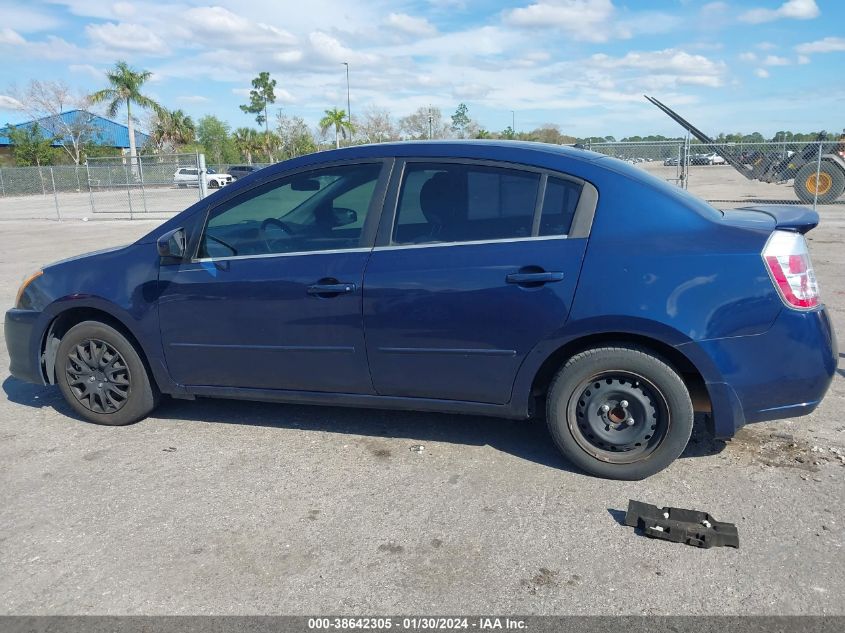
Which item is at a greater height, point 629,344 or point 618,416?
point 629,344

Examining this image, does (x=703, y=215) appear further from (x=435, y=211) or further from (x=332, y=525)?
(x=332, y=525)

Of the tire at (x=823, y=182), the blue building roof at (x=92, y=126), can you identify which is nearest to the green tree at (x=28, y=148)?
the blue building roof at (x=92, y=126)

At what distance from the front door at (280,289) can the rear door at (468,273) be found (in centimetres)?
14

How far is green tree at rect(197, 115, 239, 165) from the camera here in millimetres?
61812

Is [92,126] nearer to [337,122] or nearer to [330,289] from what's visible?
[337,122]

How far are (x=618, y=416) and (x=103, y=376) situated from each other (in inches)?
126

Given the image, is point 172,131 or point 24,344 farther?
point 172,131

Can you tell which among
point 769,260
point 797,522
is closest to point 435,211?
point 769,260

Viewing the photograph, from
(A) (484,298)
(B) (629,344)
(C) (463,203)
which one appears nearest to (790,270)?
(B) (629,344)

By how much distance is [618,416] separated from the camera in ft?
11.8

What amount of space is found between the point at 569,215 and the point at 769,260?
3.16ft

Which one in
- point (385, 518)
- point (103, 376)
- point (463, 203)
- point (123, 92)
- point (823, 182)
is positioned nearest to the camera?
point (385, 518)

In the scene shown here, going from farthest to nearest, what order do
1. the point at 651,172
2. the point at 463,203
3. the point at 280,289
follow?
the point at 651,172 → the point at 280,289 → the point at 463,203

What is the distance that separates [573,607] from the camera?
265 centimetres
